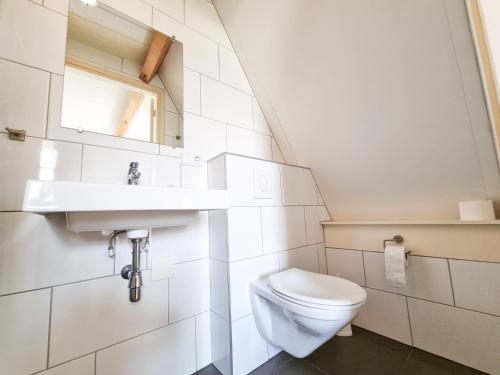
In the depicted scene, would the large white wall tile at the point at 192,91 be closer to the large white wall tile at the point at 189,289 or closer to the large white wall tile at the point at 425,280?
A: the large white wall tile at the point at 189,289

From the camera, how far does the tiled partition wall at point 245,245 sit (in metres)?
1.04

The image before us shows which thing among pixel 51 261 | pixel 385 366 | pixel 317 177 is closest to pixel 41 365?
pixel 51 261

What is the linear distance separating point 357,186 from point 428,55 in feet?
2.47

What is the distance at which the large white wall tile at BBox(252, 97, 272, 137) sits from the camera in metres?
1.54

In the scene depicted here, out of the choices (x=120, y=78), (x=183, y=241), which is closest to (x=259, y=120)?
(x=120, y=78)

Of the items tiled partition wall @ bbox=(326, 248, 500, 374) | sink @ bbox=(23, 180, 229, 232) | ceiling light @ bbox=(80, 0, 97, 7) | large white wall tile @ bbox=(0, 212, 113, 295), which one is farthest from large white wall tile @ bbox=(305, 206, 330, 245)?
ceiling light @ bbox=(80, 0, 97, 7)

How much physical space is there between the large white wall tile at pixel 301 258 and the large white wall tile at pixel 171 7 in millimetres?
1507

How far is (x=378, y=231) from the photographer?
54.6 inches

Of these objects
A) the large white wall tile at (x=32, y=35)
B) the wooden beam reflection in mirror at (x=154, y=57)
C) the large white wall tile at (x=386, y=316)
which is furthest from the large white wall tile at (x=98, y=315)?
the large white wall tile at (x=386, y=316)

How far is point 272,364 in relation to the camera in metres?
1.13

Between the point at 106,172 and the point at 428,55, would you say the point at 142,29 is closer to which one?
the point at 106,172

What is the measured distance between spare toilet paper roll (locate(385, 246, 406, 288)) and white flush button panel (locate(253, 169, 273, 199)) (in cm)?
74

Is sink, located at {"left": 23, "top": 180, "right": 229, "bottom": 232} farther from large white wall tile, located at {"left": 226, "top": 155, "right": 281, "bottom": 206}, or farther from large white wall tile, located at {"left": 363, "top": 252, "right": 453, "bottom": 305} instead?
large white wall tile, located at {"left": 363, "top": 252, "right": 453, "bottom": 305}

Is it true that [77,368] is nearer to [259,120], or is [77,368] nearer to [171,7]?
[259,120]
